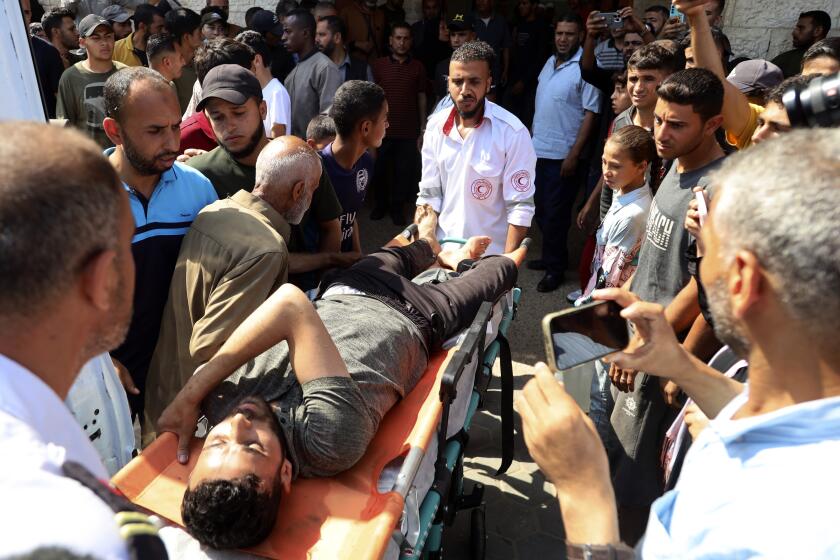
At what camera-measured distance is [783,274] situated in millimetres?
974

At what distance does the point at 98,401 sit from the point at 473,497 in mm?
1485

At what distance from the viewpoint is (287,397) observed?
7.04 feet

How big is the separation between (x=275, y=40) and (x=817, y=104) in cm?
552

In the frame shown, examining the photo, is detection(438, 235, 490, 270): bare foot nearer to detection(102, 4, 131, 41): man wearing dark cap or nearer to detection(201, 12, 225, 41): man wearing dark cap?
detection(201, 12, 225, 41): man wearing dark cap

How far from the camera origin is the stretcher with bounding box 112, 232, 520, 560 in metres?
1.76

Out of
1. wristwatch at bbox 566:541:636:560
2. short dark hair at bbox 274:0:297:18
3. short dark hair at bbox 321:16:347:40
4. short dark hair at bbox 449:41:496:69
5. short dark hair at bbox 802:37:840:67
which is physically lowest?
wristwatch at bbox 566:541:636:560

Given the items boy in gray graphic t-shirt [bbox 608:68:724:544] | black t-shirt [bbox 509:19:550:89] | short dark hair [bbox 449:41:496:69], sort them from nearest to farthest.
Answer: boy in gray graphic t-shirt [bbox 608:68:724:544]
short dark hair [bbox 449:41:496:69]
black t-shirt [bbox 509:19:550:89]

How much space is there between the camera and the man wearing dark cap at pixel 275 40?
240 inches

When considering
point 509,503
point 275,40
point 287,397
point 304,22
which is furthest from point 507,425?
point 275,40

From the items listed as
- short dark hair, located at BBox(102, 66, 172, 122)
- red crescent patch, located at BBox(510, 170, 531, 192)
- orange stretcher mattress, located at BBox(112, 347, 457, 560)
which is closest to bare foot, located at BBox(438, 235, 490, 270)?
red crescent patch, located at BBox(510, 170, 531, 192)

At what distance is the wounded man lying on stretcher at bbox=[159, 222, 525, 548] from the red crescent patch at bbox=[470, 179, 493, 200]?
1092 mm

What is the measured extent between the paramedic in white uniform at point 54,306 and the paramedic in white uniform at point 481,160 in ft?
8.68

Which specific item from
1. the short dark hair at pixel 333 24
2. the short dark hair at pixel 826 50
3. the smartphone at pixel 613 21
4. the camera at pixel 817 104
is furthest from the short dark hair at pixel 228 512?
the short dark hair at pixel 333 24

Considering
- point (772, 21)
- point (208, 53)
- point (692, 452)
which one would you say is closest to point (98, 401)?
point (692, 452)
